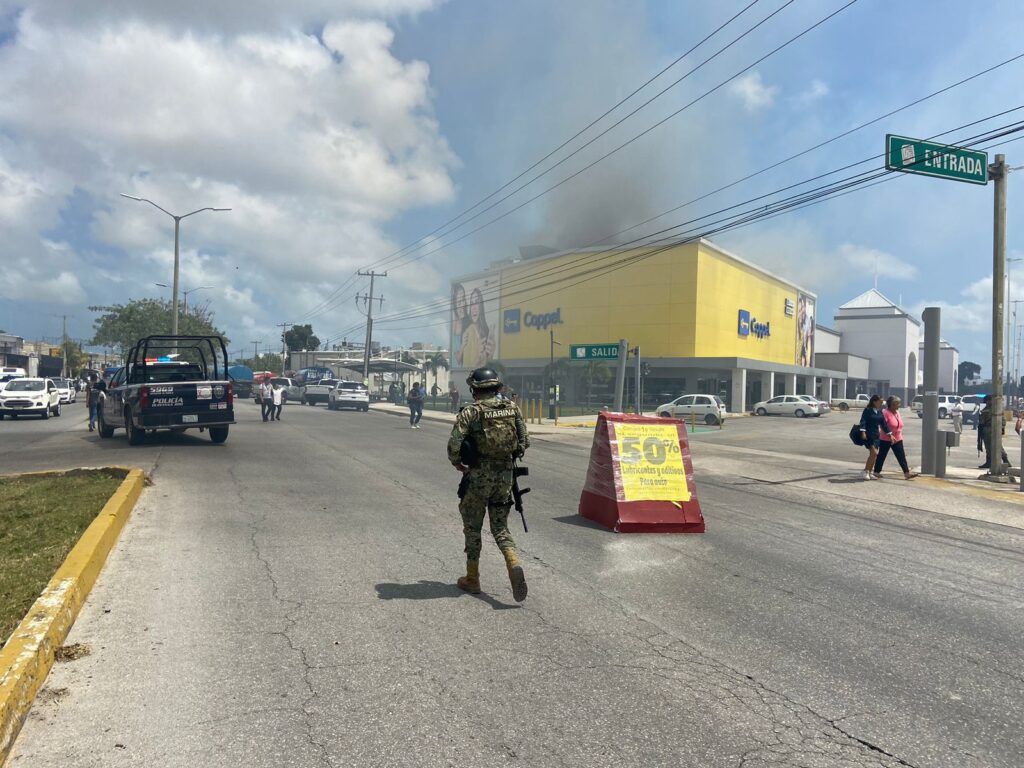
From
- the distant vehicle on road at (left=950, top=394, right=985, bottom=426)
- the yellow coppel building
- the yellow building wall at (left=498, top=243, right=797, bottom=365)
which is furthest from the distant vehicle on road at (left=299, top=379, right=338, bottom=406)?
the distant vehicle on road at (left=950, top=394, right=985, bottom=426)

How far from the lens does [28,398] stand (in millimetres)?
26047

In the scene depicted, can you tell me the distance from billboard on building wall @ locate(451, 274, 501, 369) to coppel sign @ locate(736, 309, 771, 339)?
71.8 ft

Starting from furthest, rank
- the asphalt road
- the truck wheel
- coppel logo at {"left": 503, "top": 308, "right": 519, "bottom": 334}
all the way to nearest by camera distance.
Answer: coppel logo at {"left": 503, "top": 308, "right": 519, "bottom": 334}
the truck wheel
the asphalt road

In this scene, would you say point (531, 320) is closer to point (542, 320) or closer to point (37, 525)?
point (542, 320)

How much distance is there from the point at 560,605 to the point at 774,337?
66410 mm

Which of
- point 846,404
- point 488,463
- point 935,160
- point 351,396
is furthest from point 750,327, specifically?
point 488,463

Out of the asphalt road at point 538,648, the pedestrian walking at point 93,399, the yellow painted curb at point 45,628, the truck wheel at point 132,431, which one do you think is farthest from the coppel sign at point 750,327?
the yellow painted curb at point 45,628

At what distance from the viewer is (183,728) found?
3461 mm

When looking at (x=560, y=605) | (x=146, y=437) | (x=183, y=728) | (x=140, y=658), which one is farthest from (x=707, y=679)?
(x=146, y=437)

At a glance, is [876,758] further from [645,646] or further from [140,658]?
[140,658]

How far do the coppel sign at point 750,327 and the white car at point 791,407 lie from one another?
1272cm

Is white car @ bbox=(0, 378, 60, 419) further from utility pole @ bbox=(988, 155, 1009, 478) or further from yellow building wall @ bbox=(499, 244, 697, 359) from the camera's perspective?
yellow building wall @ bbox=(499, 244, 697, 359)

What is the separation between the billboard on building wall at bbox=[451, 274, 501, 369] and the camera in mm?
72062

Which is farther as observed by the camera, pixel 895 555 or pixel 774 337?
pixel 774 337
